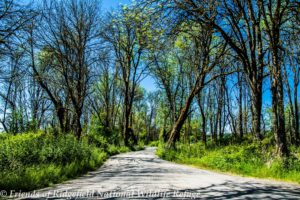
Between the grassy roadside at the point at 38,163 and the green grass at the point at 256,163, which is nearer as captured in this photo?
the grassy roadside at the point at 38,163

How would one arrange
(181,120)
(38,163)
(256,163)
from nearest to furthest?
1. (38,163)
2. (256,163)
3. (181,120)

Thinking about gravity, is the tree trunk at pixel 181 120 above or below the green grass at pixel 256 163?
above

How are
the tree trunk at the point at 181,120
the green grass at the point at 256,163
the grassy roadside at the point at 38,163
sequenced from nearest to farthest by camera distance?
the grassy roadside at the point at 38,163 → the green grass at the point at 256,163 → the tree trunk at the point at 181,120

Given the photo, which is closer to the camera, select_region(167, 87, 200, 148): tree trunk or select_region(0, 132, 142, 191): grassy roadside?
select_region(0, 132, 142, 191): grassy roadside

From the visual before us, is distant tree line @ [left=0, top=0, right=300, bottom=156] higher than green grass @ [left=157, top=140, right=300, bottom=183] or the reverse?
higher

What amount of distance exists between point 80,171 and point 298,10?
34.8 feet

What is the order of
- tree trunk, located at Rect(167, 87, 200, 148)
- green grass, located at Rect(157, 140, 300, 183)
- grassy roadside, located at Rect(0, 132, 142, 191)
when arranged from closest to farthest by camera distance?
grassy roadside, located at Rect(0, 132, 142, 191) → green grass, located at Rect(157, 140, 300, 183) → tree trunk, located at Rect(167, 87, 200, 148)

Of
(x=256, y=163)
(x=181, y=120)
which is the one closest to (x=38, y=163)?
(x=256, y=163)

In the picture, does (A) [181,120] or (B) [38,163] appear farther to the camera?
(A) [181,120]

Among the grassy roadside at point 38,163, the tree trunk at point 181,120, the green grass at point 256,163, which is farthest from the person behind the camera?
the tree trunk at point 181,120

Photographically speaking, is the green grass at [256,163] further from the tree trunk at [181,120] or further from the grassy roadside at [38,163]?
the grassy roadside at [38,163]

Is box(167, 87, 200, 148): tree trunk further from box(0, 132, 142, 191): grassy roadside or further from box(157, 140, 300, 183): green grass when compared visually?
box(0, 132, 142, 191): grassy roadside

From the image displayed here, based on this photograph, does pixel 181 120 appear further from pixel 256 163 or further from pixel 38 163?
pixel 38 163

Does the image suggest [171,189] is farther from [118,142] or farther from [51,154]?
[118,142]
